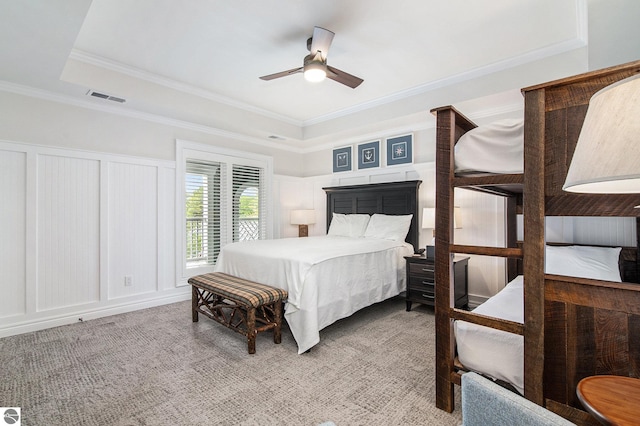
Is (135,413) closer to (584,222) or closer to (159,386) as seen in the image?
(159,386)

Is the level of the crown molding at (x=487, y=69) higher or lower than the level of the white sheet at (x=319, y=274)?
higher

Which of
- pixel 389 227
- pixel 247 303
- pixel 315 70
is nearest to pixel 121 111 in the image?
pixel 315 70

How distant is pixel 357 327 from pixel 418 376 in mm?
1069

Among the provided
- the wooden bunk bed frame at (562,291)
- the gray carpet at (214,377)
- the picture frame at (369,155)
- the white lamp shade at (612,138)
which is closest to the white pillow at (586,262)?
the wooden bunk bed frame at (562,291)

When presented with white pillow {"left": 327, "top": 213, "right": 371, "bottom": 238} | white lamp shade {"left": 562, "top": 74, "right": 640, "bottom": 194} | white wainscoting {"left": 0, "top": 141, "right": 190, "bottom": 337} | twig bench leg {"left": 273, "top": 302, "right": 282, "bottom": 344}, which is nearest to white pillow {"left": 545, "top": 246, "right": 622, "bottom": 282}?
white lamp shade {"left": 562, "top": 74, "right": 640, "bottom": 194}

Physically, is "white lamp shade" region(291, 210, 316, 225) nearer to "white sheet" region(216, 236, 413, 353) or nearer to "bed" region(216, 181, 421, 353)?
"bed" region(216, 181, 421, 353)

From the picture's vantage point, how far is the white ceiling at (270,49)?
2.45m

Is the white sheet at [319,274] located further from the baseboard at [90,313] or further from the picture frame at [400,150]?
the picture frame at [400,150]

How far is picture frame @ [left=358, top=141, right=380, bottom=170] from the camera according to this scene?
197 inches

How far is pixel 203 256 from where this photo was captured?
4707mm

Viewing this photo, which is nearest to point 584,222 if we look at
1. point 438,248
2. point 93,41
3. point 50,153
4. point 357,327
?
point 438,248

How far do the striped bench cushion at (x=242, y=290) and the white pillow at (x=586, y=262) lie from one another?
228 centimetres

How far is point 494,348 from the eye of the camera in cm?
171

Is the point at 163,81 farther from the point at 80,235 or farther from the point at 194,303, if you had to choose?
the point at 194,303
